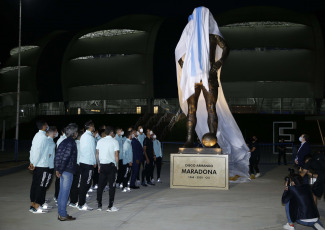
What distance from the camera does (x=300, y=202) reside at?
6812mm

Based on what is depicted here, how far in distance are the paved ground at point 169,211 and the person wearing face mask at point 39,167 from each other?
1.07 feet

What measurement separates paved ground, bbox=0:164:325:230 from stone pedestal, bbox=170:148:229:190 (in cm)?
39

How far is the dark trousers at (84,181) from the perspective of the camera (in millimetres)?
9328

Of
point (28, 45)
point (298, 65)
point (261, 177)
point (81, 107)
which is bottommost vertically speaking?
point (261, 177)

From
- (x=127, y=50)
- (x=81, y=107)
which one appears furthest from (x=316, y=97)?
(x=81, y=107)

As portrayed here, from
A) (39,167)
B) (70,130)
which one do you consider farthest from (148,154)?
(70,130)

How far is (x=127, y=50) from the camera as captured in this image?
52781 mm

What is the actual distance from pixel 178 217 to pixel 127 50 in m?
45.9

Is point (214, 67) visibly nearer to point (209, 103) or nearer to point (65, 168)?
point (209, 103)

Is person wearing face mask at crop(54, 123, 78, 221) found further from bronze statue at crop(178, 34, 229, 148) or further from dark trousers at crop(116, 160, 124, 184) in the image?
bronze statue at crop(178, 34, 229, 148)

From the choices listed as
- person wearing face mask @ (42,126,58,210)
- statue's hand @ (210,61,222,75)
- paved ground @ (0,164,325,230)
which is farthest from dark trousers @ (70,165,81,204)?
statue's hand @ (210,61,222,75)

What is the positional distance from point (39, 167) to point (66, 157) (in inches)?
56.7

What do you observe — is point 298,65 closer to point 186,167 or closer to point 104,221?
point 186,167

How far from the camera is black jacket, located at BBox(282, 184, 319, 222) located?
22.2 feet
